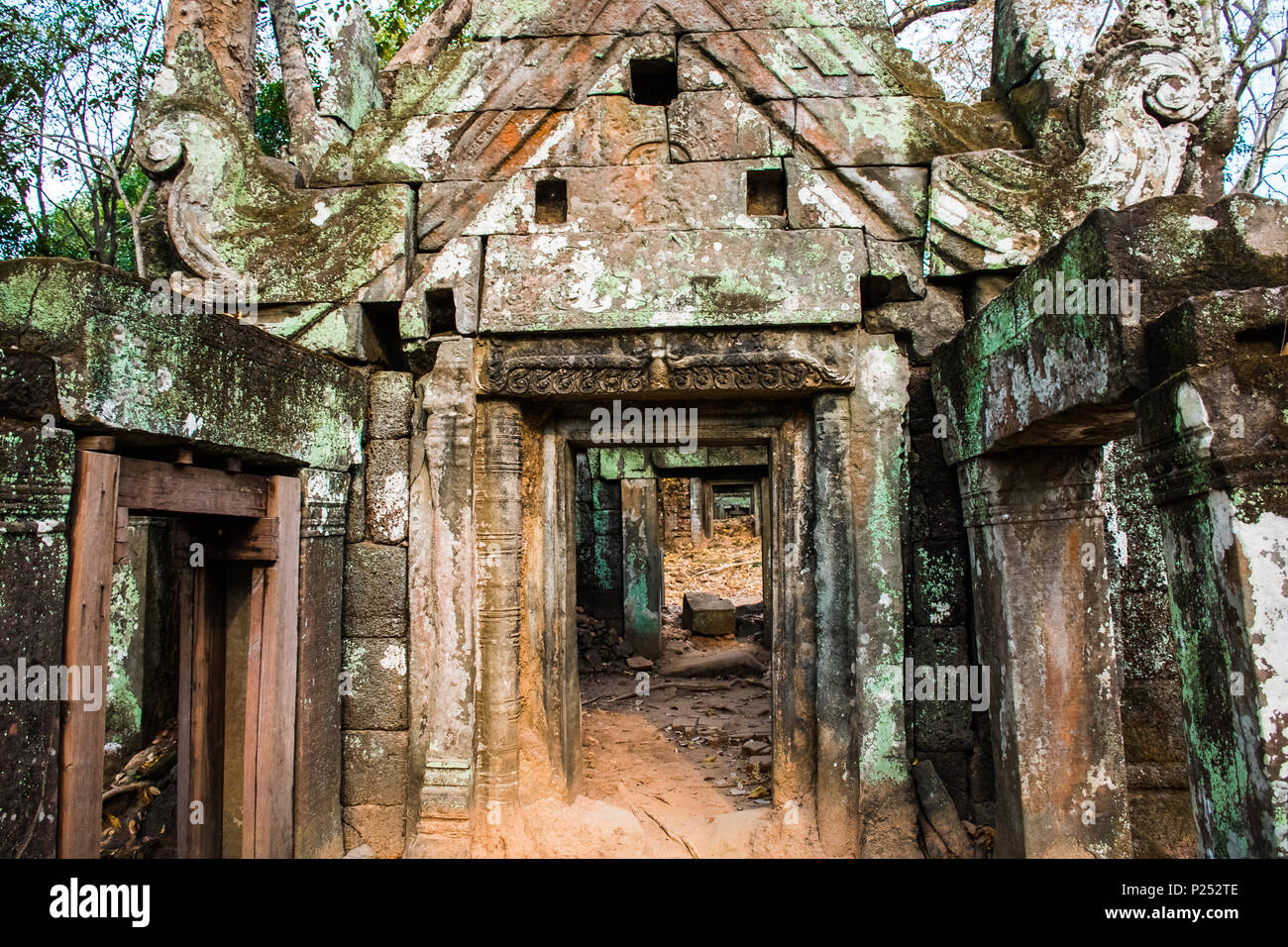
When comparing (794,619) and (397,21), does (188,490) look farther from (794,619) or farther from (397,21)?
(397,21)

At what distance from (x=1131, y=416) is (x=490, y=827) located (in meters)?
3.32

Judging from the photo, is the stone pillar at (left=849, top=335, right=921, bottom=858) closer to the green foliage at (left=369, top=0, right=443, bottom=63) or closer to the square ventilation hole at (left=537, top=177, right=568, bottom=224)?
the square ventilation hole at (left=537, top=177, right=568, bottom=224)

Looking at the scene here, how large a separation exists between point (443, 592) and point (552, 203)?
7.10 ft

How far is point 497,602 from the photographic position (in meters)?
3.73

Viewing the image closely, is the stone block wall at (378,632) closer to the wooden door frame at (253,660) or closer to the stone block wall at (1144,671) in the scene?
the wooden door frame at (253,660)

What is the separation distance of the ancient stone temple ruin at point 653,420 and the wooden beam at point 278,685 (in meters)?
0.02

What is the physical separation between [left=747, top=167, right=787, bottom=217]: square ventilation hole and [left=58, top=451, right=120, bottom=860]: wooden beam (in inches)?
124

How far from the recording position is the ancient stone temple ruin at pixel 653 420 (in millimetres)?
3262

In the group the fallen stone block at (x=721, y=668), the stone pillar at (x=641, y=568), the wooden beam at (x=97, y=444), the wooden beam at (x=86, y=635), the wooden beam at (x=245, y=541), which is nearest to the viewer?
the wooden beam at (x=86, y=635)

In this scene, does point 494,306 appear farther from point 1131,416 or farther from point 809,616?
point 1131,416

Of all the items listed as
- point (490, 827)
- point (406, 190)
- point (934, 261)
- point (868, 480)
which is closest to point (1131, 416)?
point (868, 480)

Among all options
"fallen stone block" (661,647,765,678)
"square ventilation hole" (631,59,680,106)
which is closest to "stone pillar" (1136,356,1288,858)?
"square ventilation hole" (631,59,680,106)

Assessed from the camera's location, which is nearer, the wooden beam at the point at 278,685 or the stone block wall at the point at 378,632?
the wooden beam at the point at 278,685

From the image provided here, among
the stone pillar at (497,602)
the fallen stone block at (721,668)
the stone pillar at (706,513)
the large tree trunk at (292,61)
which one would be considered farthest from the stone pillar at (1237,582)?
the stone pillar at (706,513)
